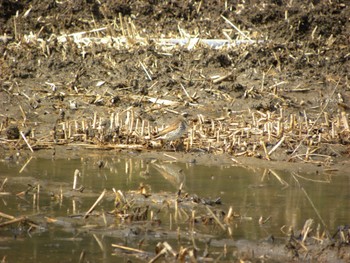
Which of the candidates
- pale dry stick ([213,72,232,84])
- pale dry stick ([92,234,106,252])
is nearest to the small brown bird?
pale dry stick ([213,72,232,84])

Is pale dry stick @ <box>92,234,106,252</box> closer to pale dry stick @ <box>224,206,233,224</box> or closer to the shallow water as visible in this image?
the shallow water

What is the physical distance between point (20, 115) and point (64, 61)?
1.76m

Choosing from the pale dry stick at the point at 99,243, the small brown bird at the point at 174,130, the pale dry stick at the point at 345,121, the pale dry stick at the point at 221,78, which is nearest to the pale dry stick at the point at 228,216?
the pale dry stick at the point at 99,243

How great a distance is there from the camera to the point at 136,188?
387 inches

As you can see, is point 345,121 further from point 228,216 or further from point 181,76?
point 228,216

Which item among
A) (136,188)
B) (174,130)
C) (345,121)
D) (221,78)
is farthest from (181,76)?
(136,188)

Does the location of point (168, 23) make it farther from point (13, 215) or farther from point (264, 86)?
point (13, 215)

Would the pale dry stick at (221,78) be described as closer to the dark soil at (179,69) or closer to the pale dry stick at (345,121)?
the dark soil at (179,69)

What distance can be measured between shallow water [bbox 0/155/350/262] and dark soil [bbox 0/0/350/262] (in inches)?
36.4

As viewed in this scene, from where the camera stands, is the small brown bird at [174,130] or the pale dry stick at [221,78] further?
the pale dry stick at [221,78]

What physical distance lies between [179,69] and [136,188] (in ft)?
17.2

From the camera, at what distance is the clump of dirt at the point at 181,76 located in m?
12.3

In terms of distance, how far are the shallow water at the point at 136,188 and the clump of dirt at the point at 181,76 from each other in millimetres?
912

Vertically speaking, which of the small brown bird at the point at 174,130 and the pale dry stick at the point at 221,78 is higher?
the pale dry stick at the point at 221,78
